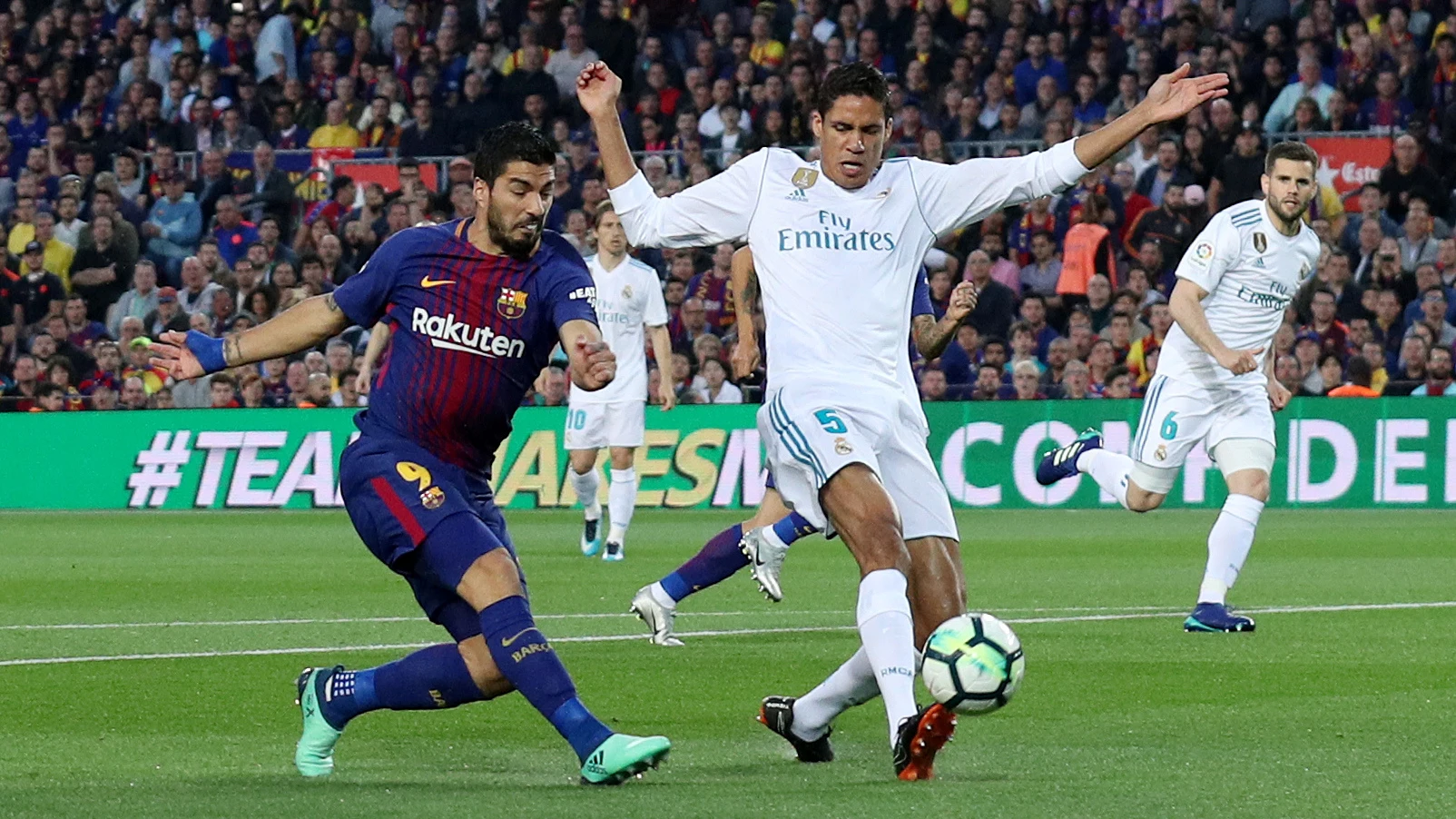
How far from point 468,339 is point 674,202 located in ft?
3.30

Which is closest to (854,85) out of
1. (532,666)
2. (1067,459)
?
(532,666)

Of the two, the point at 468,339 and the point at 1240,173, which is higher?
the point at 468,339

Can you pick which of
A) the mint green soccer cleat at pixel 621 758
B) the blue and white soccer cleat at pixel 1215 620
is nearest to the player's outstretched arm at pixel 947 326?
the mint green soccer cleat at pixel 621 758

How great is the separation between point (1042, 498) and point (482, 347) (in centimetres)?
1541

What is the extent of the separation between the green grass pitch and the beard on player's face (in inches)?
59.4

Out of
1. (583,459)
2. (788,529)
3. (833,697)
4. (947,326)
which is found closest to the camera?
(833,697)

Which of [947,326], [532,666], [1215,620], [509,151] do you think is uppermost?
[509,151]

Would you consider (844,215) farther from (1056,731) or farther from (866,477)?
(1056,731)

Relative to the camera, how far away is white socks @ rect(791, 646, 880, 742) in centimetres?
680

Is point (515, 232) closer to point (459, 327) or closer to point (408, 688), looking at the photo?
point (459, 327)

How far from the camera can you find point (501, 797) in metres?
6.03

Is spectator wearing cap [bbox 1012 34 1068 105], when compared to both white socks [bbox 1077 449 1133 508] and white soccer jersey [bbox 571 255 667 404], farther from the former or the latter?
white socks [bbox 1077 449 1133 508]

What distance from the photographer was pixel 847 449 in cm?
679

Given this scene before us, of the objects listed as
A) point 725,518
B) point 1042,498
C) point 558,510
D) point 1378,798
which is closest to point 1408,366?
point 1042,498
